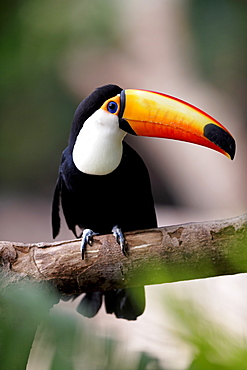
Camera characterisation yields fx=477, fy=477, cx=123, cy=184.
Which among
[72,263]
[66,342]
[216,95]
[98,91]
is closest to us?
[66,342]

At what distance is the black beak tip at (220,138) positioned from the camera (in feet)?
5.67

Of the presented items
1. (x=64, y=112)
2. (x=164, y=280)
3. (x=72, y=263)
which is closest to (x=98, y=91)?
(x=72, y=263)

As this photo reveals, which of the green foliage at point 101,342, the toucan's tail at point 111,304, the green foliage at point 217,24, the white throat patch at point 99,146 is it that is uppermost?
the white throat patch at point 99,146

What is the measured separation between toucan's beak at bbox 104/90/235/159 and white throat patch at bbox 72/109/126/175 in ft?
0.18

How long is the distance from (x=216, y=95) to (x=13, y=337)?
4399mm

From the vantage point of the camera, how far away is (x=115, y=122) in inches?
81.0

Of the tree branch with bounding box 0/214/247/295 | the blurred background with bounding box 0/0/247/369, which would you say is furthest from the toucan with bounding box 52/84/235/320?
the blurred background with bounding box 0/0/247/369

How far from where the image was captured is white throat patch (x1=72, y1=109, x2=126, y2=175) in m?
2.05

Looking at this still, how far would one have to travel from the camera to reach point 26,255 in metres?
1.76

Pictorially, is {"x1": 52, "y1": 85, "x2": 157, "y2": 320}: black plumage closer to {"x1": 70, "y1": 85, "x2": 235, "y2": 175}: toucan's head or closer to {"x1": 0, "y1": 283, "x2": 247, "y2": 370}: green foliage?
{"x1": 70, "y1": 85, "x2": 235, "y2": 175}: toucan's head

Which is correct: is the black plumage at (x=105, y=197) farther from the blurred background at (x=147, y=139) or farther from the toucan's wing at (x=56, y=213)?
the blurred background at (x=147, y=139)

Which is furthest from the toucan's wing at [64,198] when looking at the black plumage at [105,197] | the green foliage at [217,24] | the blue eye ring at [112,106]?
the green foliage at [217,24]

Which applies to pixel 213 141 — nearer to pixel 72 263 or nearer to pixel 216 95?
pixel 72 263

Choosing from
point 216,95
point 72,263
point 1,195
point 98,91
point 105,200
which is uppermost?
point 216,95
